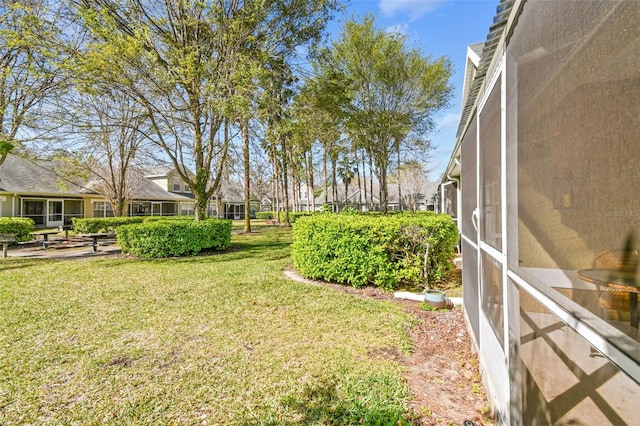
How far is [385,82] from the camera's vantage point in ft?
58.1

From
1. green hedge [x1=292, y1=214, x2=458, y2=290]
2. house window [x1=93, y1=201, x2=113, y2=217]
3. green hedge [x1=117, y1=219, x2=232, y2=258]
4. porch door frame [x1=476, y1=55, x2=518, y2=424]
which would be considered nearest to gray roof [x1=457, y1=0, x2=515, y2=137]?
porch door frame [x1=476, y1=55, x2=518, y2=424]

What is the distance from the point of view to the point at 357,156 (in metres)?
27.2

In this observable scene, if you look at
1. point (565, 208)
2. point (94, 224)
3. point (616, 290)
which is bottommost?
point (94, 224)

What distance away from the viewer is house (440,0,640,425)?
0.85 m

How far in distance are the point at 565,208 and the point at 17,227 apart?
19.6 meters

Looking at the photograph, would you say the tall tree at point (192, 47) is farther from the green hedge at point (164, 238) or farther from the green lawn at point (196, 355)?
the green lawn at point (196, 355)

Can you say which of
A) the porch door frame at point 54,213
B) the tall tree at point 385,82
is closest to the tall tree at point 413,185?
the tall tree at point 385,82

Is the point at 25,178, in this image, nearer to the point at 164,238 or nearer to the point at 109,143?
the point at 109,143

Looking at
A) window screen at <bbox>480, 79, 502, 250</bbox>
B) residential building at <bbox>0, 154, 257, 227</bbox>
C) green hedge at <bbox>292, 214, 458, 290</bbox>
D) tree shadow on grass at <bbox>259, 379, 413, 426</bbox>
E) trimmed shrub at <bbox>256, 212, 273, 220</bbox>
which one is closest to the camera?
window screen at <bbox>480, 79, 502, 250</bbox>

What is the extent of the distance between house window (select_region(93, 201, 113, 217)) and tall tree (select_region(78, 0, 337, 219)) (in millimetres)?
18477

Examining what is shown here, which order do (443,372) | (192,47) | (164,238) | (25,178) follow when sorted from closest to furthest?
(443,372) < (192,47) < (164,238) < (25,178)

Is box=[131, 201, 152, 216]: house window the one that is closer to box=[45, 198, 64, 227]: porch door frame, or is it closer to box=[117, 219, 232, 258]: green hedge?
box=[45, 198, 64, 227]: porch door frame

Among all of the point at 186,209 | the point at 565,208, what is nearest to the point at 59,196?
the point at 186,209

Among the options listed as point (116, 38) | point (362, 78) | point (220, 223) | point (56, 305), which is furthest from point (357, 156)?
point (56, 305)
